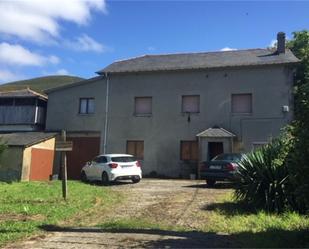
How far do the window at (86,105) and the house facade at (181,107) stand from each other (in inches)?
2.8

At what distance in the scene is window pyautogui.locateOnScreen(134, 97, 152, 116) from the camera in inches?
1225

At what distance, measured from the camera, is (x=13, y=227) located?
9891 millimetres

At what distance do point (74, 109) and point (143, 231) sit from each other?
23742 millimetres

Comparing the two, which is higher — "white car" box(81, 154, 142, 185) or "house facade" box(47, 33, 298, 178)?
"house facade" box(47, 33, 298, 178)

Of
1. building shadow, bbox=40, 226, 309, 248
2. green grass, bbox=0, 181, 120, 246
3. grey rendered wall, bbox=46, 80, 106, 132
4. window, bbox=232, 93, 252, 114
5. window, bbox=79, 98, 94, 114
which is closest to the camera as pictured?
building shadow, bbox=40, 226, 309, 248

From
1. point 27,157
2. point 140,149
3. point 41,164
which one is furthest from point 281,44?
point 27,157

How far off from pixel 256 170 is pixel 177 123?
18044 mm

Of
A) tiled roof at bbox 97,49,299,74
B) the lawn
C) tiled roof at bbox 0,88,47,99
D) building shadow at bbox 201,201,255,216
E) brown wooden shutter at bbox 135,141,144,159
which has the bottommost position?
the lawn

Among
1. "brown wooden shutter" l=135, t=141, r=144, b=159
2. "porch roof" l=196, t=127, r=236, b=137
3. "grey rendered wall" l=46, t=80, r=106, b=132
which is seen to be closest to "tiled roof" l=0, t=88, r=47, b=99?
"grey rendered wall" l=46, t=80, r=106, b=132

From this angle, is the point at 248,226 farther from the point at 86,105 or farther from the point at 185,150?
the point at 86,105

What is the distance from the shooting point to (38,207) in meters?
12.8

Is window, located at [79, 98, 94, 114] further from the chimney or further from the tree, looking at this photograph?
the tree

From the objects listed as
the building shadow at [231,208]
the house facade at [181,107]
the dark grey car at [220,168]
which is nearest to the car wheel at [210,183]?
the dark grey car at [220,168]

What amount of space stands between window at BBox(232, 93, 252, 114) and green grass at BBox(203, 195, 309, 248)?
16961 millimetres
